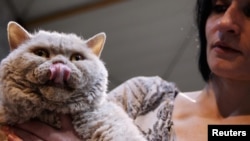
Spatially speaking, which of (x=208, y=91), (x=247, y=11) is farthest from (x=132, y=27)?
(x=247, y=11)

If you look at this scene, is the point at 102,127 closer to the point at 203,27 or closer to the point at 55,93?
the point at 55,93

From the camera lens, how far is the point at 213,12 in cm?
78

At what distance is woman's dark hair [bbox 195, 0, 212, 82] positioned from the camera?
31.4 inches

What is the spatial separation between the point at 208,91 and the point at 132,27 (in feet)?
2.88

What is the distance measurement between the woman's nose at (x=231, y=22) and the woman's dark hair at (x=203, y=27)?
7cm

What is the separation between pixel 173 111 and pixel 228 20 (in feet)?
0.66

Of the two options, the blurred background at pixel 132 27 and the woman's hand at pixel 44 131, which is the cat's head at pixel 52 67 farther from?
the blurred background at pixel 132 27

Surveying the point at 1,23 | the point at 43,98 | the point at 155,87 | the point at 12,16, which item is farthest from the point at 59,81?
the point at 12,16

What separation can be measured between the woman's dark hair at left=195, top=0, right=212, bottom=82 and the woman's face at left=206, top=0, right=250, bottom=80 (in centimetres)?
7

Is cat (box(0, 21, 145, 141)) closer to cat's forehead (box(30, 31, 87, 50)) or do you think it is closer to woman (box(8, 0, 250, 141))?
cat's forehead (box(30, 31, 87, 50))

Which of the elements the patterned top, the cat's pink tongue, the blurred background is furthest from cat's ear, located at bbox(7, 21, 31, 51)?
the blurred background

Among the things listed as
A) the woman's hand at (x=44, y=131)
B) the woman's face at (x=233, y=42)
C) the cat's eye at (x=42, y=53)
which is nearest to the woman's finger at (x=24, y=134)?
the woman's hand at (x=44, y=131)

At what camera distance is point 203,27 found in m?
0.82

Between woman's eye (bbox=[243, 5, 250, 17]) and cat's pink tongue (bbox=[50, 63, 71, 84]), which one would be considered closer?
cat's pink tongue (bbox=[50, 63, 71, 84])
